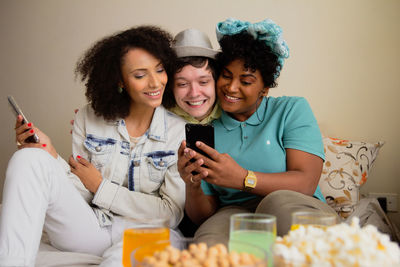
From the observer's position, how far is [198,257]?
62 centimetres

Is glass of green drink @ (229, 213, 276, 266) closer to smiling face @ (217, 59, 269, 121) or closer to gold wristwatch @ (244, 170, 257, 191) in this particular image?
gold wristwatch @ (244, 170, 257, 191)

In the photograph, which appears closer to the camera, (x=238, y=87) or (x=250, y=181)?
(x=250, y=181)

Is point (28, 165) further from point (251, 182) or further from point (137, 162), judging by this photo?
point (251, 182)

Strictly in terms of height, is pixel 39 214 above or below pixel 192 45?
below

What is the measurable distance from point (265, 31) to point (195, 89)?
37cm

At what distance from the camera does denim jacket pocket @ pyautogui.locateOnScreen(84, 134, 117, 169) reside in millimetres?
1566

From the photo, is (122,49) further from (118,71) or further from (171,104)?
(171,104)

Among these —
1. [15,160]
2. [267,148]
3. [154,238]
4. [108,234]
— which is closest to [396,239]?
[267,148]

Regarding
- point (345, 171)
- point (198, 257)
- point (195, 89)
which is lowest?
point (345, 171)

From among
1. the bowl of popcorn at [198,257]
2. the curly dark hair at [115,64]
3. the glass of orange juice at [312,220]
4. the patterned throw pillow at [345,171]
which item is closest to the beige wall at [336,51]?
the patterned throw pillow at [345,171]

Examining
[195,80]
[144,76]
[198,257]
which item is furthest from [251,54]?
[198,257]

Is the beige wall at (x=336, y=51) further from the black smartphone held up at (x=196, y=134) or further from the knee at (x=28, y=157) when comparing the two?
the knee at (x=28, y=157)

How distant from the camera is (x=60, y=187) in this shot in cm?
121

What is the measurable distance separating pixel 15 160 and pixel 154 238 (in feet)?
2.07
